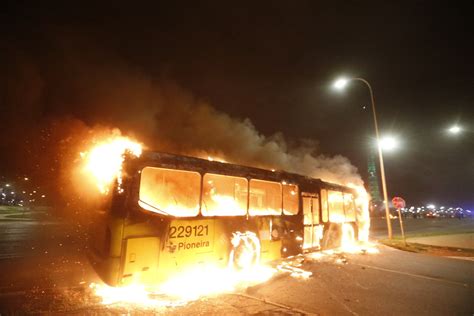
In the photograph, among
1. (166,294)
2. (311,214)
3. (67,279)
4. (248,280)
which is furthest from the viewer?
(311,214)

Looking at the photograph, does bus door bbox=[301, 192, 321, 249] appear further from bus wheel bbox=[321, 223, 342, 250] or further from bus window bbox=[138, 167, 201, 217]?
bus window bbox=[138, 167, 201, 217]

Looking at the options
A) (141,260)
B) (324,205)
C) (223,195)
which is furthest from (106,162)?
(324,205)

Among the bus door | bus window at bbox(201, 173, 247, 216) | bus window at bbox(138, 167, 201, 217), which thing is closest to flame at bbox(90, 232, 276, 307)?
bus window at bbox(201, 173, 247, 216)

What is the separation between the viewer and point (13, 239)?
13.0 m

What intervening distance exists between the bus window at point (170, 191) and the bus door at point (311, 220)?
4747 mm

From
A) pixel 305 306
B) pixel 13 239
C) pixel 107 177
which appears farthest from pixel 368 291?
pixel 13 239

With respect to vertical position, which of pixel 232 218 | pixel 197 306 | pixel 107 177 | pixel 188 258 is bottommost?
pixel 197 306

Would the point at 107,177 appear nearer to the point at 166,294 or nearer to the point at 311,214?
the point at 166,294

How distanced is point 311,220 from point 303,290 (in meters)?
4.16

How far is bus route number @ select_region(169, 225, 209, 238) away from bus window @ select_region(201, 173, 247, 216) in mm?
348

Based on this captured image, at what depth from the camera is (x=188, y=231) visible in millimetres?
6336

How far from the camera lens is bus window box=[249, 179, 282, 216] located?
8.07m

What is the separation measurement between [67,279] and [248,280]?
4279 millimetres

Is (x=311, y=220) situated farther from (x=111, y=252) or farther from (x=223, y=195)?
(x=111, y=252)
